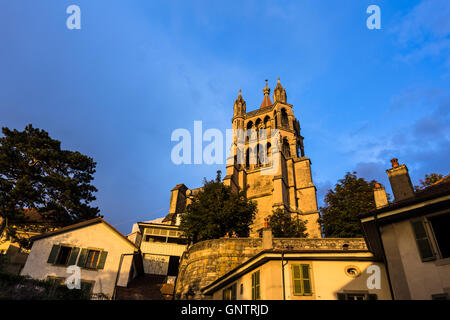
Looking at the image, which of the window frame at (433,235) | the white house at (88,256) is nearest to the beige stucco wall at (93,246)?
the white house at (88,256)

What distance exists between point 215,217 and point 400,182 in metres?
15.5

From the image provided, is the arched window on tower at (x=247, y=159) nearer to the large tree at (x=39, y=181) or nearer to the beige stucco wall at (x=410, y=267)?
the large tree at (x=39, y=181)

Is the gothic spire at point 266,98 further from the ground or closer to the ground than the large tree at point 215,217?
further from the ground

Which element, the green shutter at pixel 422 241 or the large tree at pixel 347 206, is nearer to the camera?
the green shutter at pixel 422 241

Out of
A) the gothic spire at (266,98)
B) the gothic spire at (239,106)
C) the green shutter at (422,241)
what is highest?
the gothic spire at (266,98)

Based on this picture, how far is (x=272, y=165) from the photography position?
157 ft

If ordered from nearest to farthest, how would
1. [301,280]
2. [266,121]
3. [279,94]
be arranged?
[301,280]
[279,94]
[266,121]

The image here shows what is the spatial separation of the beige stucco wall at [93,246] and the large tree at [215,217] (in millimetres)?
5557

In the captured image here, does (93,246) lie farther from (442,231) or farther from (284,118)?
(284,118)

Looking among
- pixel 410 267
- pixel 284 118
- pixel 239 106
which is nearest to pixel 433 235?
pixel 410 267

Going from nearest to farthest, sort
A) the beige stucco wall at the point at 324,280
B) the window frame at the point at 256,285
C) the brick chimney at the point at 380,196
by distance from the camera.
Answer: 1. the beige stucco wall at the point at 324,280
2. the brick chimney at the point at 380,196
3. the window frame at the point at 256,285

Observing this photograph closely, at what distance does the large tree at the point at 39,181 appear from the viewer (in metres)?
25.4

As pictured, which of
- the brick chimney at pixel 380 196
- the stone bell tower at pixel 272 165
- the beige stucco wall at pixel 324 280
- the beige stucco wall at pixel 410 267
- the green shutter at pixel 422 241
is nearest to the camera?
the beige stucco wall at pixel 410 267

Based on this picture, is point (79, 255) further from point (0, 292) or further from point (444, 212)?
point (444, 212)
